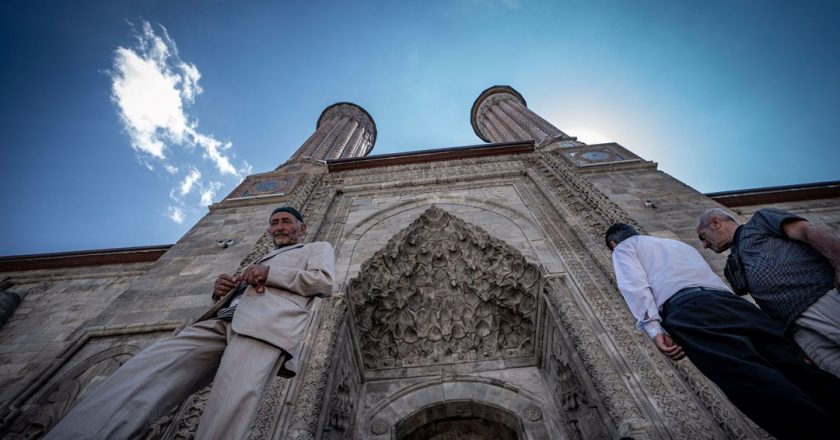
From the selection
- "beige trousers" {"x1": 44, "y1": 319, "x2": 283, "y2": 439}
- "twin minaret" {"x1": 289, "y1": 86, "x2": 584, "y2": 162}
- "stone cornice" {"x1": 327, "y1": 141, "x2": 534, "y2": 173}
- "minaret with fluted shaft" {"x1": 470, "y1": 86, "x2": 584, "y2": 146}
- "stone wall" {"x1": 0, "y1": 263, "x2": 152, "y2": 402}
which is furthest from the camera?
"twin minaret" {"x1": 289, "y1": 86, "x2": 584, "y2": 162}

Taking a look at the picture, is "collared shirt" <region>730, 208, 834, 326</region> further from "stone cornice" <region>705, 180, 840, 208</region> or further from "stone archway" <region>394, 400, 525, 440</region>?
"stone cornice" <region>705, 180, 840, 208</region>

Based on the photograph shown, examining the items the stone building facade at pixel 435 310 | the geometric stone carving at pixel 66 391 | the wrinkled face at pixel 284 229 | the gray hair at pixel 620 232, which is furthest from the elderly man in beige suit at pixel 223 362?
the geometric stone carving at pixel 66 391

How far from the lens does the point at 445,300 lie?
5.24 metres

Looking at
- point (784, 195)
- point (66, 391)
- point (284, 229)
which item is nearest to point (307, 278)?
point (284, 229)

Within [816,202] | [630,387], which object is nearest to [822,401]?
[630,387]

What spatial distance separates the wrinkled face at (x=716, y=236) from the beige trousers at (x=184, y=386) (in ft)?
7.97

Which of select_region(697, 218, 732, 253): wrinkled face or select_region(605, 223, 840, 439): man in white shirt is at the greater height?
select_region(697, 218, 732, 253): wrinkled face

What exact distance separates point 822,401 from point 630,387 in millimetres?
1504

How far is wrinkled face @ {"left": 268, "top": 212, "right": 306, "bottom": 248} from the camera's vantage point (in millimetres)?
2162

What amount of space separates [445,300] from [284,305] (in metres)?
3.89

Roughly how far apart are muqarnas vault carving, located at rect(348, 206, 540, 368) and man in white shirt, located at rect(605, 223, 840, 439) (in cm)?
251

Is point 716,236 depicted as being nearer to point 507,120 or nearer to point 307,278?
point 307,278

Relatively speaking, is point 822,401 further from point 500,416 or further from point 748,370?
point 500,416

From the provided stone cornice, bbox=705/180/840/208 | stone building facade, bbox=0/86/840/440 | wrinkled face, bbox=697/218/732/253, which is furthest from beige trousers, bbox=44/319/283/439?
stone cornice, bbox=705/180/840/208
